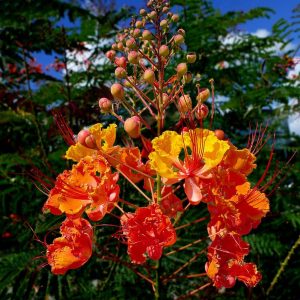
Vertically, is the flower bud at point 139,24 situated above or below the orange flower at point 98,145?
above

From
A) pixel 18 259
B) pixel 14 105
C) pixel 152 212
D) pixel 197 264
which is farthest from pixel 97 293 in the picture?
pixel 14 105

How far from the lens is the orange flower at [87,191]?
1.49m

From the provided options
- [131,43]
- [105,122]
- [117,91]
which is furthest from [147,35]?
[105,122]

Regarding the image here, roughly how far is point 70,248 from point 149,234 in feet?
0.90

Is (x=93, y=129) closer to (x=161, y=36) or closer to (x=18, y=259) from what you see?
(x=161, y=36)

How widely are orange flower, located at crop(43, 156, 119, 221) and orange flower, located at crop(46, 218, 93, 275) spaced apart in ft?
0.15

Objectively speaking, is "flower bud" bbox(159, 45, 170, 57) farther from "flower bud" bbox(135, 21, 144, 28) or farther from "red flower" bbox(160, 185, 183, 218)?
"red flower" bbox(160, 185, 183, 218)

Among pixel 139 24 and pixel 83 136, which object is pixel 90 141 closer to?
pixel 83 136

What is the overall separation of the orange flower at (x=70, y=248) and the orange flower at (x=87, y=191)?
0.05 m

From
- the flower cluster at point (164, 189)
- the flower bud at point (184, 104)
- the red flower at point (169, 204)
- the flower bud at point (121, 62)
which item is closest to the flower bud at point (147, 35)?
the flower cluster at point (164, 189)

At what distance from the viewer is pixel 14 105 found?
3.14m

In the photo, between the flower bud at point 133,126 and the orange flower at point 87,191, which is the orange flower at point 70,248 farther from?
the flower bud at point 133,126

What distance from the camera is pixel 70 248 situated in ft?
4.89

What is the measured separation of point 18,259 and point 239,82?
205 cm
